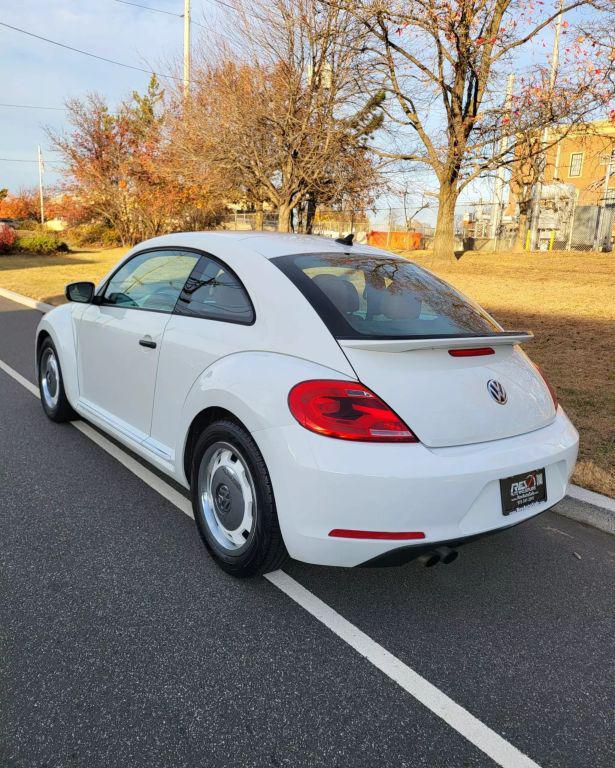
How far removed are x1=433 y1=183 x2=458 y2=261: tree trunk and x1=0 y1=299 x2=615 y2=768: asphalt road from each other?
51.4 ft

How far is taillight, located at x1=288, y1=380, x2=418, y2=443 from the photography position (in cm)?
239

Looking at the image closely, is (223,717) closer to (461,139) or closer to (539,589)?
(539,589)

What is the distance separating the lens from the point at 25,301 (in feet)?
43.2

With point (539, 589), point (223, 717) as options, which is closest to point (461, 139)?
point (539, 589)

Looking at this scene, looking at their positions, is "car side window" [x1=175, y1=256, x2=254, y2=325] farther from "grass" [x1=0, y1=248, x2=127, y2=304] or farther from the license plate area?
"grass" [x1=0, y1=248, x2=127, y2=304]

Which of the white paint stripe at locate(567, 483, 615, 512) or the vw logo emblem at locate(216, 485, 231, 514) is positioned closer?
the vw logo emblem at locate(216, 485, 231, 514)

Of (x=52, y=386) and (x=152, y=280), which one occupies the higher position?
(x=152, y=280)

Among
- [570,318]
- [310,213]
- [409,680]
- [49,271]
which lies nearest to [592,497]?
[409,680]

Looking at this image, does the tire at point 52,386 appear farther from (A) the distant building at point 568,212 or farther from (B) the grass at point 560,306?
(A) the distant building at point 568,212

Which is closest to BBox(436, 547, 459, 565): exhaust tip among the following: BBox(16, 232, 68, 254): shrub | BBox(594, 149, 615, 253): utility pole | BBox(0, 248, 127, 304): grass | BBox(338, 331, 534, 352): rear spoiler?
BBox(338, 331, 534, 352): rear spoiler

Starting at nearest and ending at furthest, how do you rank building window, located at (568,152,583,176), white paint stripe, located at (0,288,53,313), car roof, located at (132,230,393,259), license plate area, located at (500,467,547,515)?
license plate area, located at (500,467,547,515)
car roof, located at (132,230,393,259)
white paint stripe, located at (0,288,53,313)
building window, located at (568,152,583,176)

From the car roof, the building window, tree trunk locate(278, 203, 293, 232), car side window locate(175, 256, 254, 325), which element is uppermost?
the building window

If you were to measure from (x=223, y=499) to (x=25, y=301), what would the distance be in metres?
11.9

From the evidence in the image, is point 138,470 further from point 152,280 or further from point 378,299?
point 378,299
